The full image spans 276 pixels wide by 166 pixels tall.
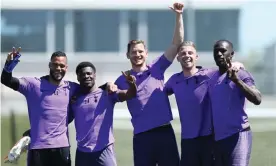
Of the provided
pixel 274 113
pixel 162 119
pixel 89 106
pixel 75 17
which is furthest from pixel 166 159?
pixel 75 17

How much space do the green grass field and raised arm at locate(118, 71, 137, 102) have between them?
104 inches

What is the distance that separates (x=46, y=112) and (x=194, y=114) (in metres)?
1.37

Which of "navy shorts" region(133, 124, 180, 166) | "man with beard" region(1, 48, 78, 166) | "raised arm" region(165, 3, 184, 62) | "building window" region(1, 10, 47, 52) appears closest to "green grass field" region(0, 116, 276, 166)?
"navy shorts" region(133, 124, 180, 166)

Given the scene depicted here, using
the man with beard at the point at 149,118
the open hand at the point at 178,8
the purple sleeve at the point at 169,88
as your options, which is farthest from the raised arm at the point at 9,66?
the open hand at the point at 178,8

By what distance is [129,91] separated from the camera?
5914 mm

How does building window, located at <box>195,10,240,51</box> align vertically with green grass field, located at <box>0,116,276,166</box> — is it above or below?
above

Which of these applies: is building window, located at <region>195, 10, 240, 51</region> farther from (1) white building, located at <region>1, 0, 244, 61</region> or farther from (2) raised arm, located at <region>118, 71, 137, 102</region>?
(2) raised arm, located at <region>118, 71, 137, 102</region>

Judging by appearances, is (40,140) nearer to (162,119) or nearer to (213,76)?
(162,119)

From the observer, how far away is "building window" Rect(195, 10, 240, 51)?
882 inches

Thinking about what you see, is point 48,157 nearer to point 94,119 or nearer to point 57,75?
point 94,119

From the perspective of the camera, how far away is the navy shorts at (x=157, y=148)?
19.9ft

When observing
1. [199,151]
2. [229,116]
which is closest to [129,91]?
[199,151]

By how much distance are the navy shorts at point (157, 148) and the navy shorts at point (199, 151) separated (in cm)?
18

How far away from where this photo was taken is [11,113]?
9781 millimetres
